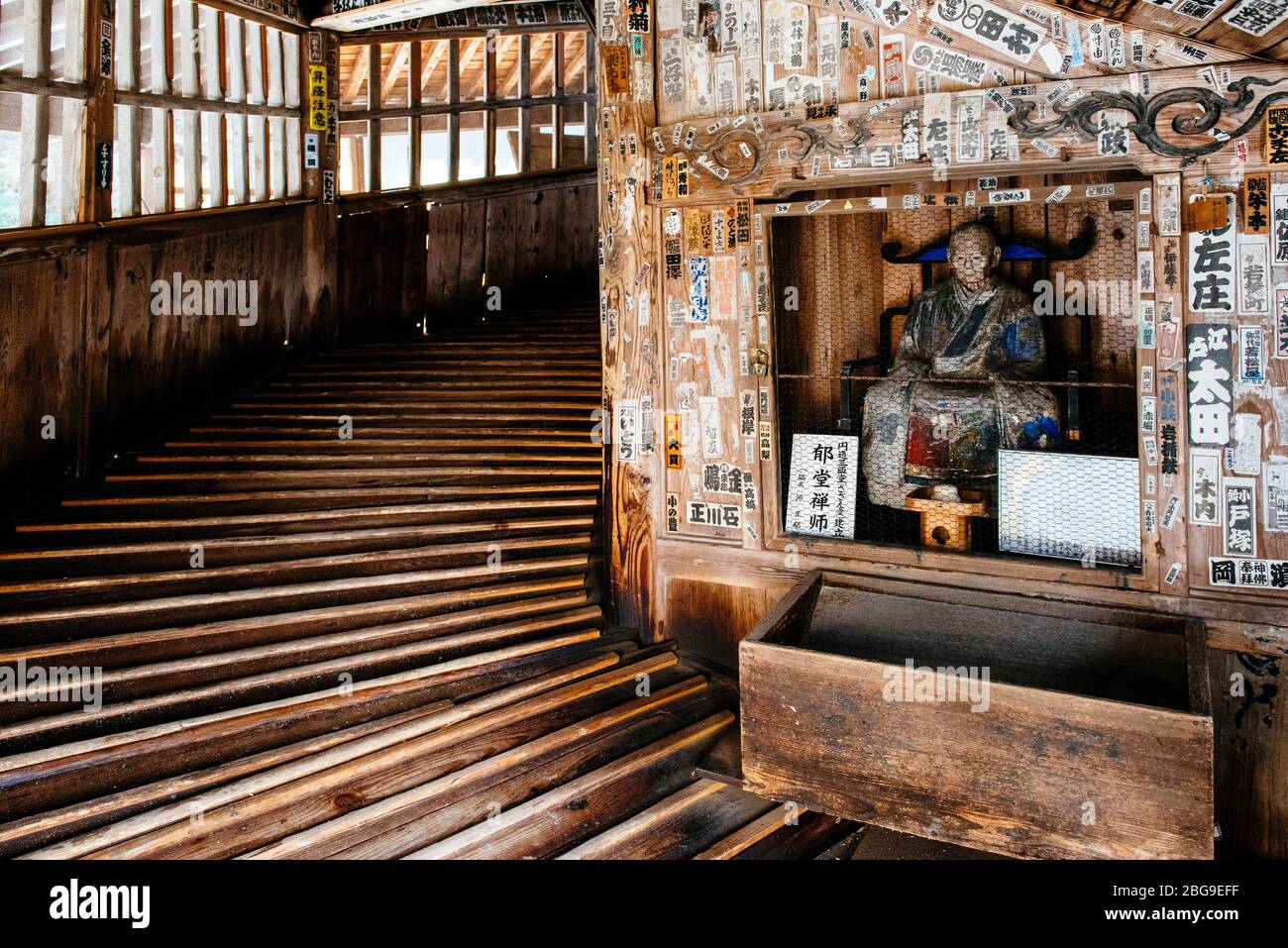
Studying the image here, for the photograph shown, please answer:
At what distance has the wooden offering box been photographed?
251 cm

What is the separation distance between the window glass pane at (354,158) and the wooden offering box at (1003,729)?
5133mm

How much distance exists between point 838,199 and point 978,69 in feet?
2.17

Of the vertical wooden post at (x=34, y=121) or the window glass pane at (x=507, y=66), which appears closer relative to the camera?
the vertical wooden post at (x=34, y=121)

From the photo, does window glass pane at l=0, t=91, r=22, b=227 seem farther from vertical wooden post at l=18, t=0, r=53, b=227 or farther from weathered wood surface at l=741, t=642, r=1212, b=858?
weathered wood surface at l=741, t=642, r=1212, b=858

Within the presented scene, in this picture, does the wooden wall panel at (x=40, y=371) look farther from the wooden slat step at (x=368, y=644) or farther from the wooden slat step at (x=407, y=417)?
the wooden slat step at (x=368, y=644)

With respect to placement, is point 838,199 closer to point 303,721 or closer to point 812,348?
point 812,348

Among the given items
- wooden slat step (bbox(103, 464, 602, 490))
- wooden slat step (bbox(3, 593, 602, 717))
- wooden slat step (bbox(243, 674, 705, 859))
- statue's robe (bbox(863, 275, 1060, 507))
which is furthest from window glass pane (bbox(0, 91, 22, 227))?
statue's robe (bbox(863, 275, 1060, 507))

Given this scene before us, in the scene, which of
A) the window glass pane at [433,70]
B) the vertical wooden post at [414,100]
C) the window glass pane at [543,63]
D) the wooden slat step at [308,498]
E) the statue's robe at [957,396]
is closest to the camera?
the statue's robe at [957,396]

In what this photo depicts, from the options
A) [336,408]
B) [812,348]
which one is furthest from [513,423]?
[812,348]

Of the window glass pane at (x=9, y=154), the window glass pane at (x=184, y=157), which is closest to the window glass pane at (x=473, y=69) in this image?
the window glass pane at (x=184, y=157)

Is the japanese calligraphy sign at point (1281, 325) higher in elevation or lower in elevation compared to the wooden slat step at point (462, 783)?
higher

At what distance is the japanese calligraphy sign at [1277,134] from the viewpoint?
9.53ft

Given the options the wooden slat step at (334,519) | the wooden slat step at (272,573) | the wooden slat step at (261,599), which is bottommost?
the wooden slat step at (261,599)

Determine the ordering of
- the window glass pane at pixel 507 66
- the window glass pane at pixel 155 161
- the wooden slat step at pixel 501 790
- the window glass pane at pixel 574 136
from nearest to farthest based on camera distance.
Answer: the wooden slat step at pixel 501 790 < the window glass pane at pixel 155 161 < the window glass pane at pixel 507 66 < the window glass pane at pixel 574 136
